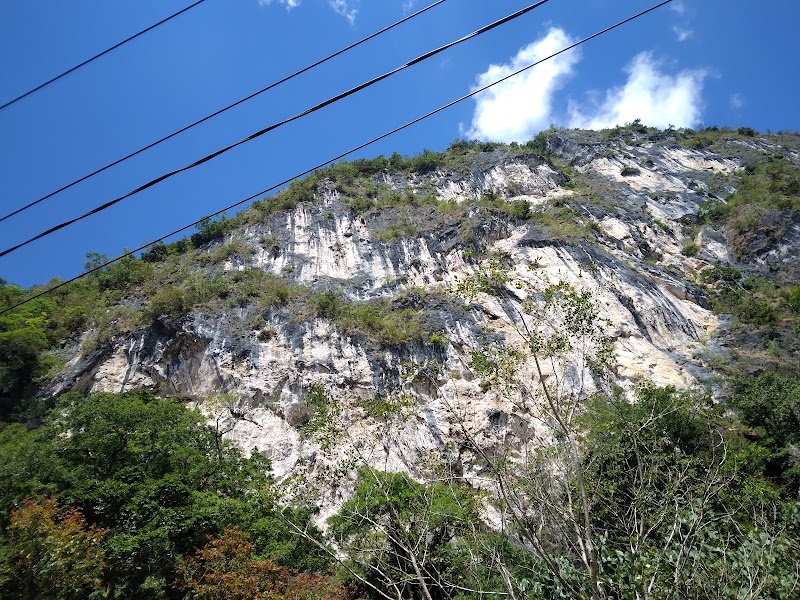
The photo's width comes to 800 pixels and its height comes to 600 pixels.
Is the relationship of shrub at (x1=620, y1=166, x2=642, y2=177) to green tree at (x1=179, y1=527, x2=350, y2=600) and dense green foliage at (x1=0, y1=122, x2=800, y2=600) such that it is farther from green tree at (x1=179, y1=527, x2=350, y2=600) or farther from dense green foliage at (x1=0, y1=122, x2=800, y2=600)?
green tree at (x1=179, y1=527, x2=350, y2=600)

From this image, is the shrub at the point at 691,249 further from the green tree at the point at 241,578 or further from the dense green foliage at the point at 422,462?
the green tree at the point at 241,578

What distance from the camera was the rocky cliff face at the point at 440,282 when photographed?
23.1 m

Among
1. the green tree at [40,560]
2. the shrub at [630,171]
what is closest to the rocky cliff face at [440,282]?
the shrub at [630,171]

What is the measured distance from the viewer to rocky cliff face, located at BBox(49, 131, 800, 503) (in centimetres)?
2314

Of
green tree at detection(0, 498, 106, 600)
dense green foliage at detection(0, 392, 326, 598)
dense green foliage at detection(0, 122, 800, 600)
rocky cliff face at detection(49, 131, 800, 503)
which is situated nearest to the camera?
dense green foliage at detection(0, 122, 800, 600)

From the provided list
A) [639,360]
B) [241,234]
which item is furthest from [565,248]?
[241,234]

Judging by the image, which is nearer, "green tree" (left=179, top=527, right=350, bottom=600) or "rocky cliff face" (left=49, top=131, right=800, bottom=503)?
"green tree" (left=179, top=527, right=350, bottom=600)

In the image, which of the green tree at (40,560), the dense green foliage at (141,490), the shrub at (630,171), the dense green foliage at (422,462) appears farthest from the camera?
the shrub at (630,171)

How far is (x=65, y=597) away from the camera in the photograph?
1025cm

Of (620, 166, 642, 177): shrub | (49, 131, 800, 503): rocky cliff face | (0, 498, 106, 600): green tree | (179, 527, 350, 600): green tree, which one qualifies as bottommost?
(179, 527, 350, 600): green tree

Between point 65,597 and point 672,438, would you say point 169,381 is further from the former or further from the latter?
point 672,438

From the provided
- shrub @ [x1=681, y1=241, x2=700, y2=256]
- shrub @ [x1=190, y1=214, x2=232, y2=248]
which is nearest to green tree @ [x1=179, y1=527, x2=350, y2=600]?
shrub @ [x1=190, y1=214, x2=232, y2=248]

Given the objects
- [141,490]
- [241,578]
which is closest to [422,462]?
[241,578]

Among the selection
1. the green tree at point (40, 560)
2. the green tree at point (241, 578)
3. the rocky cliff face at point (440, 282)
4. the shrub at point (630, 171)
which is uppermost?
the shrub at point (630, 171)
